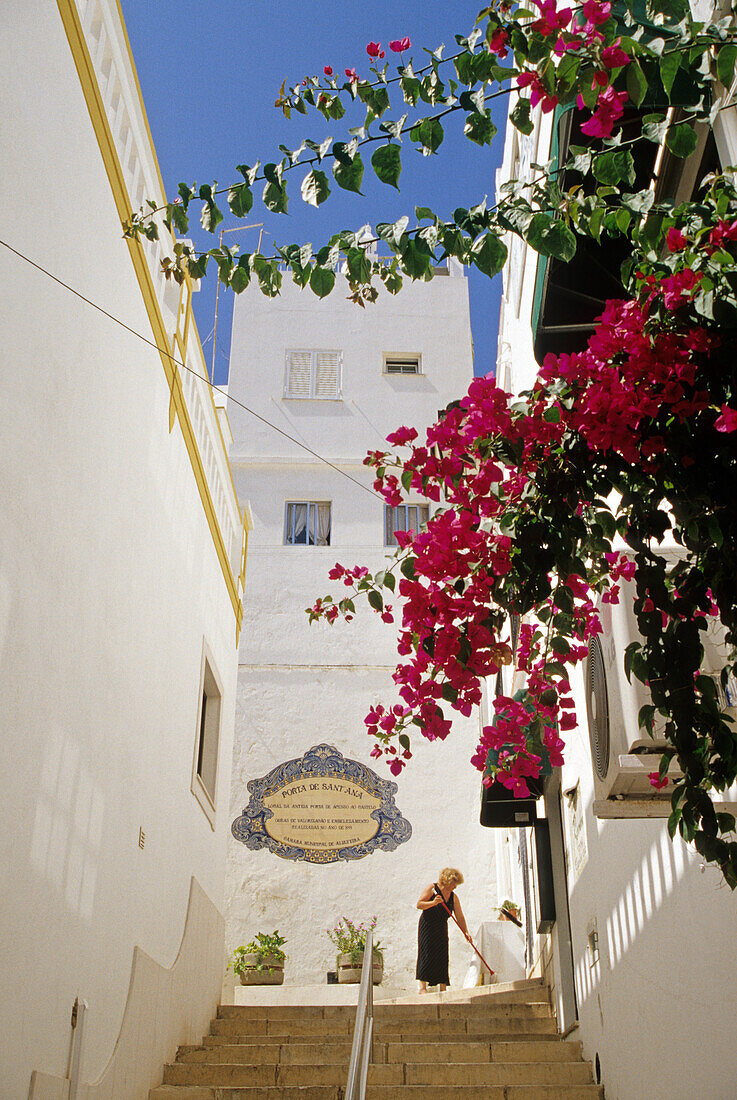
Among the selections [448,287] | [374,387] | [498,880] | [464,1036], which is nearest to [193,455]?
[464,1036]

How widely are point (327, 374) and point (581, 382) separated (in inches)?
581

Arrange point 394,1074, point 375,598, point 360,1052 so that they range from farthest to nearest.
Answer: point 394,1074 < point 360,1052 < point 375,598

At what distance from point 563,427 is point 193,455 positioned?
5933 millimetres

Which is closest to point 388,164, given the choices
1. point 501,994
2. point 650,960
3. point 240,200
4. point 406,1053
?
point 240,200

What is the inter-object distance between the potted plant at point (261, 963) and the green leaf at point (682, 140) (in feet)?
36.2

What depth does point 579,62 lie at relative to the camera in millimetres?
2021

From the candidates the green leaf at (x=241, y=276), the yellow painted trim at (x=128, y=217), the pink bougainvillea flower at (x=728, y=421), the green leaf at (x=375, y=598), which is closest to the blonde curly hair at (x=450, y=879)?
the yellow painted trim at (x=128, y=217)

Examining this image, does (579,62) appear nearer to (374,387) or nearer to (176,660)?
(176,660)

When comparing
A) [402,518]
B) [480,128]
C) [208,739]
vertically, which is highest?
[402,518]

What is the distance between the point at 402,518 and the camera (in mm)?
15289

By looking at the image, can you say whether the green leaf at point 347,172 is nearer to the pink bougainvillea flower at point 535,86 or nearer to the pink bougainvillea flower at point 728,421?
the pink bougainvillea flower at point 535,86

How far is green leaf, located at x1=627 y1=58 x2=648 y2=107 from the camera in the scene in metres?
1.95

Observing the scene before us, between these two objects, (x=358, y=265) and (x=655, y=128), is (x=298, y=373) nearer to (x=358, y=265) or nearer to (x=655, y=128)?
(x=358, y=265)

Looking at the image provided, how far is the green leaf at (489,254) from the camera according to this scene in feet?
7.50
